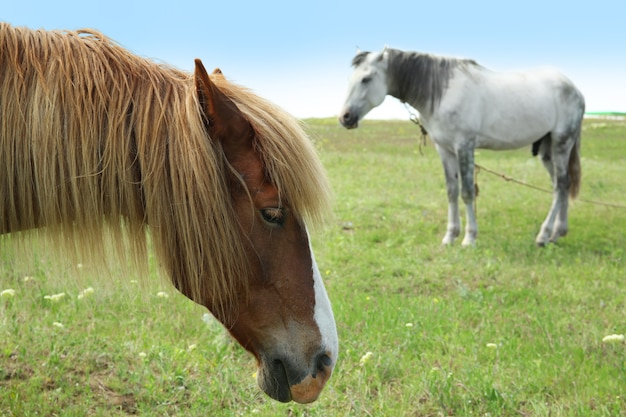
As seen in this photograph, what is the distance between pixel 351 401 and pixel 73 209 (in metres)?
1.86

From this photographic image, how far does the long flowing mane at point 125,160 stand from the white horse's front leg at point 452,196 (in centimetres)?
580

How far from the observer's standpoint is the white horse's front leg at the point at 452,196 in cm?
776

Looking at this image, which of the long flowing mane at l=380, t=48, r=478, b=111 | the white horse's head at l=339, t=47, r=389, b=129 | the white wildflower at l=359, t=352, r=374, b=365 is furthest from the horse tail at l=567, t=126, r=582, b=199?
the white wildflower at l=359, t=352, r=374, b=365

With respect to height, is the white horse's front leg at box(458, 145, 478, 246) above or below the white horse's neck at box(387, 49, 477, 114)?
below

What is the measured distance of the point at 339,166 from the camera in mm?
14750

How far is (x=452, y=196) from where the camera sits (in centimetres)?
798

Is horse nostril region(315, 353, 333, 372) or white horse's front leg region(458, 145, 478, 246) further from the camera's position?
white horse's front leg region(458, 145, 478, 246)

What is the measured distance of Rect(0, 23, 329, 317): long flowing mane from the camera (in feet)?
6.58

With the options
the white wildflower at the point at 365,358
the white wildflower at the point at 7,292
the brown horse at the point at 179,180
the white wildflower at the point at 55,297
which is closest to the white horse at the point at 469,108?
the white wildflower at the point at 365,358

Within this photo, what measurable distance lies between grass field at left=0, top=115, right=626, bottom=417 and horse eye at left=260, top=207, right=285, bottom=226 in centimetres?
60

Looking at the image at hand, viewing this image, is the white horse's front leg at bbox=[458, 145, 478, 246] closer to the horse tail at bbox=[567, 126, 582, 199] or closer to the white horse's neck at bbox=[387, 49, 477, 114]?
the white horse's neck at bbox=[387, 49, 477, 114]

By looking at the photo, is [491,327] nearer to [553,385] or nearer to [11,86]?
[553,385]

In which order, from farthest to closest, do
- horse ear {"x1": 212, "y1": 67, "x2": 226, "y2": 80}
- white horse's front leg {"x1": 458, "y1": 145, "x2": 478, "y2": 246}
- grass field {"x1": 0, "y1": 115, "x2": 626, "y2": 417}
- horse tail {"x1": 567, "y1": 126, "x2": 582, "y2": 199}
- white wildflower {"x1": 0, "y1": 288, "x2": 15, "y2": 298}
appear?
horse tail {"x1": 567, "y1": 126, "x2": 582, "y2": 199}
white horse's front leg {"x1": 458, "y1": 145, "x2": 478, "y2": 246}
white wildflower {"x1": 0, "y1": 288, "x2": 15, "y2": 298}
grass field {"x1": 0, "y1": 115, "x2": 626, "y2": 417}
horse ear {"x1": 212, "y1": 67, "x2": 226, "y2": 80}

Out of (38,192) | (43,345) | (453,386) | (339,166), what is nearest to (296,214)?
(38,192)
